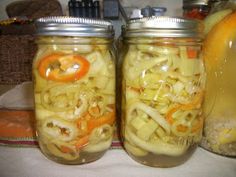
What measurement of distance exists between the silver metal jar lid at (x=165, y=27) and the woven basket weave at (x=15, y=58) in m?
0.67

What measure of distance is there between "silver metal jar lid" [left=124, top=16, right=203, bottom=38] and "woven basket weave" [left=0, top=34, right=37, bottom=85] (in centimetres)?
67

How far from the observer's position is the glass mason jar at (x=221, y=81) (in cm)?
39

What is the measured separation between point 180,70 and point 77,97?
0.13m

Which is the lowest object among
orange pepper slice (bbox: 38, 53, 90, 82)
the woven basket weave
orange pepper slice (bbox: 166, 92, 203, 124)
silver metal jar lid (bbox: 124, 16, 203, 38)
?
the woven basket weave

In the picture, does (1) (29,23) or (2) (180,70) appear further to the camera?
(1) (29,23)

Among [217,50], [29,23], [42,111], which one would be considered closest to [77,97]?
[42,111]

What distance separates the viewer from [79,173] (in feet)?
1.17

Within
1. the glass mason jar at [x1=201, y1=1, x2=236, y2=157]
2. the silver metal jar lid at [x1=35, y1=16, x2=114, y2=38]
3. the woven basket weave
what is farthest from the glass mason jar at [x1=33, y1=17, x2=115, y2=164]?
the woven basket weave

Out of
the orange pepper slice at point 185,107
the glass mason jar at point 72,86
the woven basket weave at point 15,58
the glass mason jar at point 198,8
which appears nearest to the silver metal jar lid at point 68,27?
the glass mason jar at point 72,86

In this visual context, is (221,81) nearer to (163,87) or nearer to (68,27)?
(163,87)

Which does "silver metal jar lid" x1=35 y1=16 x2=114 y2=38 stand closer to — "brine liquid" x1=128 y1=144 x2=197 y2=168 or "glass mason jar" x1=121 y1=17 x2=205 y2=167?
"glass mason jar" x1=121 y1=17 x2=205 y2=167

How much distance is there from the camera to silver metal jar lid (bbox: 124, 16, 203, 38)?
33cm

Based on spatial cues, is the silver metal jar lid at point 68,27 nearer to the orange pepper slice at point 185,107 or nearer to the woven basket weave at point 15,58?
the orange pepper slice at point 185,107

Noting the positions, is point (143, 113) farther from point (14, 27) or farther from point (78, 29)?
point (14, 27)
